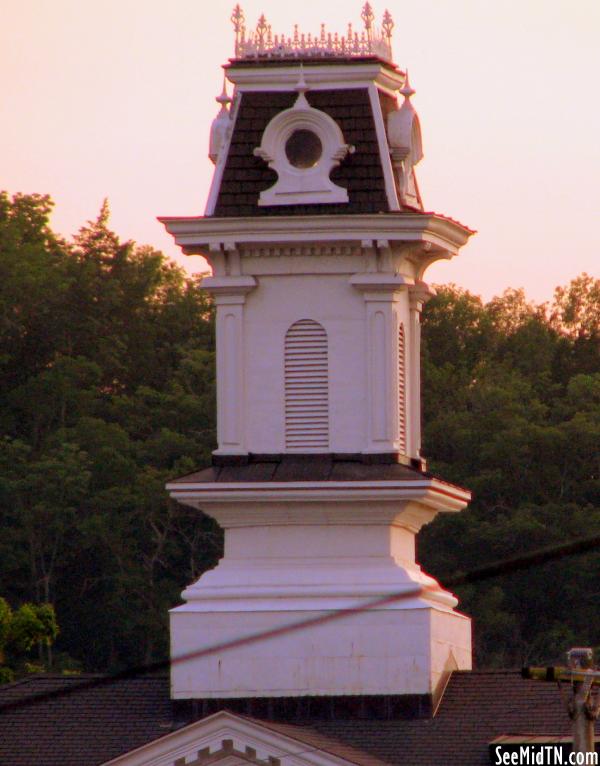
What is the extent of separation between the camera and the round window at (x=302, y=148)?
150ft

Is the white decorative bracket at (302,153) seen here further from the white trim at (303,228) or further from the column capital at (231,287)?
the column capital at (231,287)

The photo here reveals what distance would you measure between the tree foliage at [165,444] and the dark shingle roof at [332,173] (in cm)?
3267

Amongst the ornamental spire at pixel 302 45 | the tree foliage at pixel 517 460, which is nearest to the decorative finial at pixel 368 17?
the ornamental spire at pixel 302 45

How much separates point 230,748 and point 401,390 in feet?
21.1

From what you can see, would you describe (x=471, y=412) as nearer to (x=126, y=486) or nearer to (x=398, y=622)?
(x=126, y=486)

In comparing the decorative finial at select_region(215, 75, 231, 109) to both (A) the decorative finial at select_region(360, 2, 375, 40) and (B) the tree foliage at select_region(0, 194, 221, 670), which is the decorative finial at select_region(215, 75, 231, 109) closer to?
(A) the decorative finial at select_region(360, 2, 375, 40)

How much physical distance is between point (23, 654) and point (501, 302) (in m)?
25.1

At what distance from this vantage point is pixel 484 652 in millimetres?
77500

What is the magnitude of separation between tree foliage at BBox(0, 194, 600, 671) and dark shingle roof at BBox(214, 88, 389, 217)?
32667mm

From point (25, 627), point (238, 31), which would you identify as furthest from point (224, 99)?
point (25, 627)

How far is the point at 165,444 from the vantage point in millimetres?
84438

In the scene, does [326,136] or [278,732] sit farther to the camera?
[326,136]

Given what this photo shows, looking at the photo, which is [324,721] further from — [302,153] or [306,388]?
[302,153]

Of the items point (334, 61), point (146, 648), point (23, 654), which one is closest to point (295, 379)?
point (334, 61)
